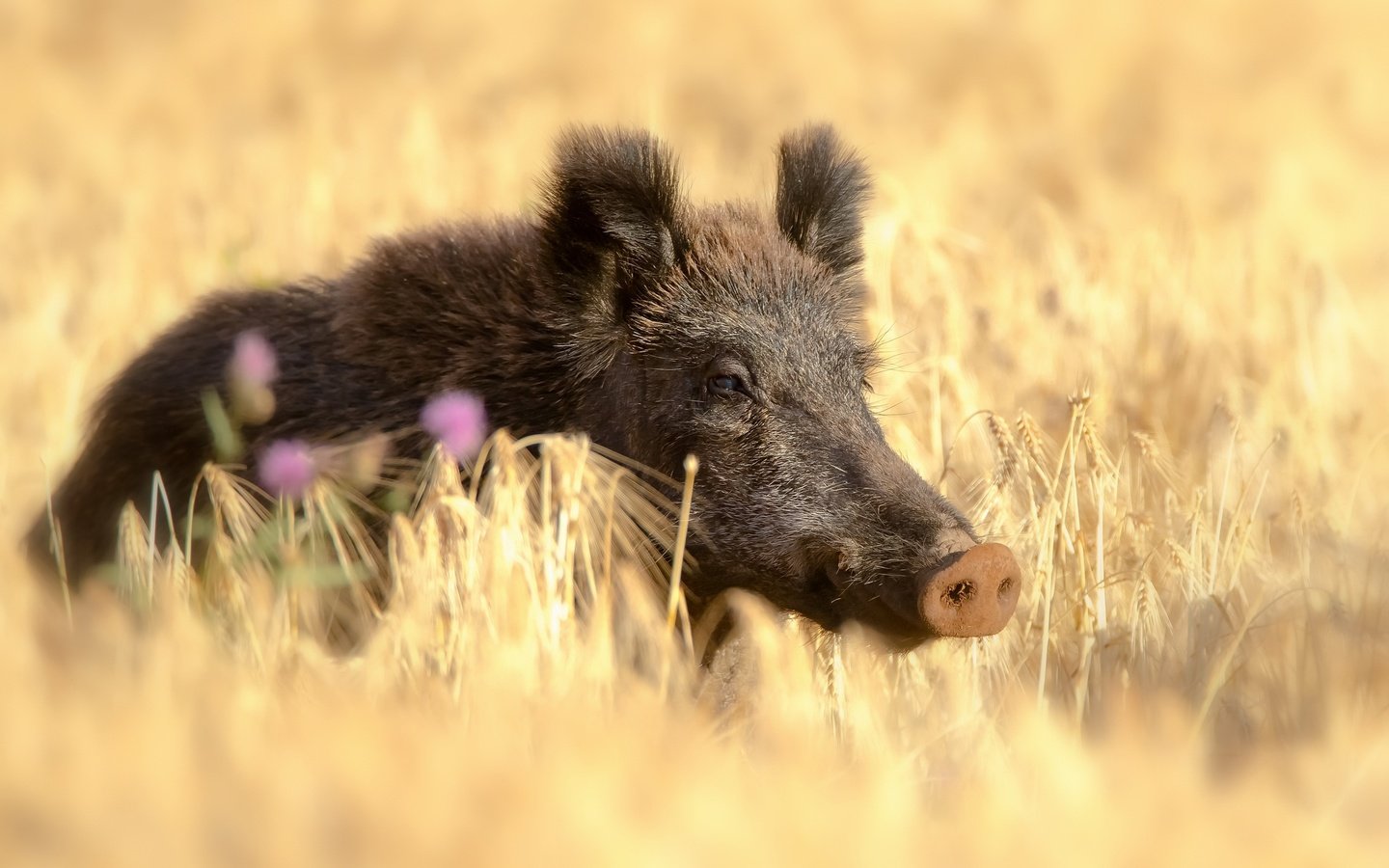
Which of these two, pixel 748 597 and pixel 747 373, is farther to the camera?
pixel 747 373

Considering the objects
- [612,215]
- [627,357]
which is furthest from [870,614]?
[612,215]

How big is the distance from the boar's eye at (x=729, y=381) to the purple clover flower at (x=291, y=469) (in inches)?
45.6

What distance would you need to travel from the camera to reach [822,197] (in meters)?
5.50

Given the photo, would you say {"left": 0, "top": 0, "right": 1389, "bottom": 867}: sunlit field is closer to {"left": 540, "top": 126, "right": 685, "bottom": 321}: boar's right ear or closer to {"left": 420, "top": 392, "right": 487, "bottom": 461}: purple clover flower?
{"left": 420, "top": 392, "right": 487, "bottom": 461}: purple clover flower

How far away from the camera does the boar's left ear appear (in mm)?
5496

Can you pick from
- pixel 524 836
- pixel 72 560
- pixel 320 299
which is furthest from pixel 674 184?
pixel 524 836

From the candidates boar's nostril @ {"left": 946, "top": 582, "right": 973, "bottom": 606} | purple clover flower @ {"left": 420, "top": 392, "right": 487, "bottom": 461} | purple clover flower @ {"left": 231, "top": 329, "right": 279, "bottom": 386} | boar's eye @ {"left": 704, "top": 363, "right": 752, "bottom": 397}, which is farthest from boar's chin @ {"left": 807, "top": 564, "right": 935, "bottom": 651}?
purple clover flower @ {"left": 231, "top": 329, "right": 279, "bottom": 386}

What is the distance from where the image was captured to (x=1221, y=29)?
15711 mm

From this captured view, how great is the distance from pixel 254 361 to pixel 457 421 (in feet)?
2.32

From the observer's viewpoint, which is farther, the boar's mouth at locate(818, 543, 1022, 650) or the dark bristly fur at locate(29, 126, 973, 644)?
the dark bristly fur at locate(29, 126, 973, 644)

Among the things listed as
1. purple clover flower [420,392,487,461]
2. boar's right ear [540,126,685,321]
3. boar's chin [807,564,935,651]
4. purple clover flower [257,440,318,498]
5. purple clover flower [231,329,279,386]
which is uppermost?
boar's right ear [540,126,685,321]

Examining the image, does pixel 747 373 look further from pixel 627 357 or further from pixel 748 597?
pixel 748 597

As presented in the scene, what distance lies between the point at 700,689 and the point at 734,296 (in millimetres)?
1200

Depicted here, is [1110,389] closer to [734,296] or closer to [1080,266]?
[1080,266]
